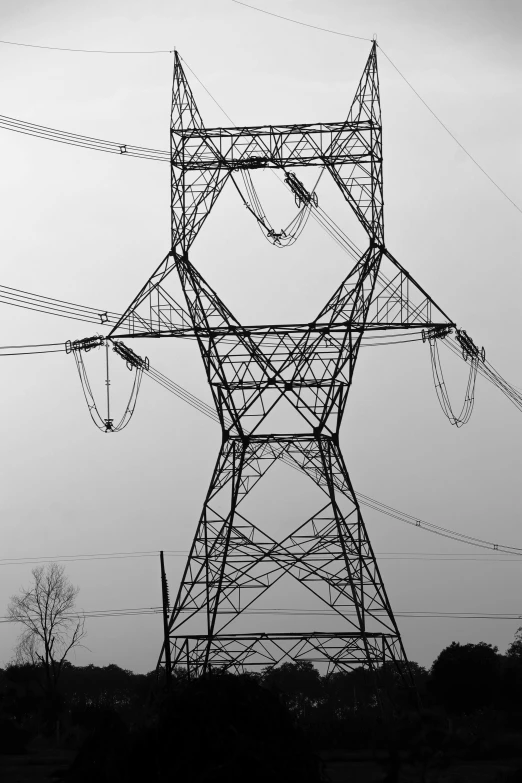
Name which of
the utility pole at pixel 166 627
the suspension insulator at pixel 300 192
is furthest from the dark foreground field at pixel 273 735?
the suspension insulator at pixel 300 192

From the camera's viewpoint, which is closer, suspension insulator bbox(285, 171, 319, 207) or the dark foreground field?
the dark foreground field

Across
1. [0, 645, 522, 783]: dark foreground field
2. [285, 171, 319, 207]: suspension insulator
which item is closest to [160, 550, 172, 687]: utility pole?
[0, 645, 522, 783]: dark foreground field

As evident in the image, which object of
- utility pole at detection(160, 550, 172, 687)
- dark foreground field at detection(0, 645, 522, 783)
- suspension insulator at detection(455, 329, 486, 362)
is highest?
suspension insulator at detection(455, 329, 486, 362)

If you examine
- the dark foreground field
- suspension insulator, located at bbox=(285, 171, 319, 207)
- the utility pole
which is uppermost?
suspension insulator, located at bbox=(285, 171, 319, 207)

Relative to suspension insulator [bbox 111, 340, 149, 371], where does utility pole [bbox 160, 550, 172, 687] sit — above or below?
below

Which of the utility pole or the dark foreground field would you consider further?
the utility pole

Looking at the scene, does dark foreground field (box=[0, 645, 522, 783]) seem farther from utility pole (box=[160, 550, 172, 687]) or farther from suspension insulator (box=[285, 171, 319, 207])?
suspension insulator (box=[285, 171, 319, 207])

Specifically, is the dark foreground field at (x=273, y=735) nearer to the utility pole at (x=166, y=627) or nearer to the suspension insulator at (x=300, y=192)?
the utility pole at (x=166, y=627)

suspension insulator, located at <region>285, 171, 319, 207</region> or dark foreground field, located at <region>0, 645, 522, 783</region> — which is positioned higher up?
suspension insulator, located at <region>285, 171, 319, 207</region>

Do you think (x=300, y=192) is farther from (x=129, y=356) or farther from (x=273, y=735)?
(x=273, y=735)

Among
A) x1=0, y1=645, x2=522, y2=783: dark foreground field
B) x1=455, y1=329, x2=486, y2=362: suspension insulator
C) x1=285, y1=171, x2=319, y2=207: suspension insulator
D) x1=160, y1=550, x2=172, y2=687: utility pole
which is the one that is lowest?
x1=0, y1=645, x2=522, y2=783: dark foreground field

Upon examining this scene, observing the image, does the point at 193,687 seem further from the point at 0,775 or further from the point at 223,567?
the point at 223,567

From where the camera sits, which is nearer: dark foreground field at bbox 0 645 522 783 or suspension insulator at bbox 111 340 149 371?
dark foreground field at bbox 0 645 522 783

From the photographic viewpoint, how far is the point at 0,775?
29.0 m
